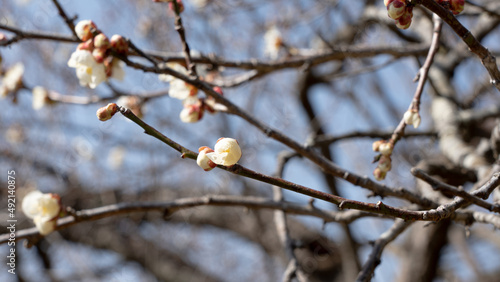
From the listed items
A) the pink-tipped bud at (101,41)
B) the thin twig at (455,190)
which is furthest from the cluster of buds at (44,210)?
the thin twig at (455,190)

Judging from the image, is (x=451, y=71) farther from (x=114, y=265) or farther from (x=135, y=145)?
(x=114, y=265)

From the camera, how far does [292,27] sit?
132 inches

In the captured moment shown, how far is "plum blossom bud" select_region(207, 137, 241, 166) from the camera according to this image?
71 centimetres

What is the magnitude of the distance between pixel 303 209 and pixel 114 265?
3.19 m

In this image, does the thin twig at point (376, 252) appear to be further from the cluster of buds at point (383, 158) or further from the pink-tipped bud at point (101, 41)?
the pink-tipped bud at point (101, 41)

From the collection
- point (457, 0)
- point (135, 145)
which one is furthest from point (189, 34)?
point (457, 0)

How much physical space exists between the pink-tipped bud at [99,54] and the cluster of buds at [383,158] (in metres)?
0.78

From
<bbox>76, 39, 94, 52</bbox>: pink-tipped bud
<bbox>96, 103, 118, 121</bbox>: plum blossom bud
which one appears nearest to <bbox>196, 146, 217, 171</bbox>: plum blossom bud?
<bbox>96, 103, 118, 121</bbox>: plum blossom bud

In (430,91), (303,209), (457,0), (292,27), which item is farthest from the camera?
(292,27)

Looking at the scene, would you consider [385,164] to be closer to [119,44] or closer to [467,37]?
[467,37]

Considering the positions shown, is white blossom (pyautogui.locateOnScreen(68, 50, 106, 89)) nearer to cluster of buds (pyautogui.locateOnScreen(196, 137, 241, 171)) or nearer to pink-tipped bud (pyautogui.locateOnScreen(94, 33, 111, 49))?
pink-tipped bud (pyautogui.locateOnScreen(94, 33, 111, 49))

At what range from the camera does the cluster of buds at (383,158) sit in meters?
1.10

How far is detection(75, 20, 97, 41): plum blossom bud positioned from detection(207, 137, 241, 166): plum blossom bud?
0.67 meters

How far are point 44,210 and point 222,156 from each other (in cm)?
76
